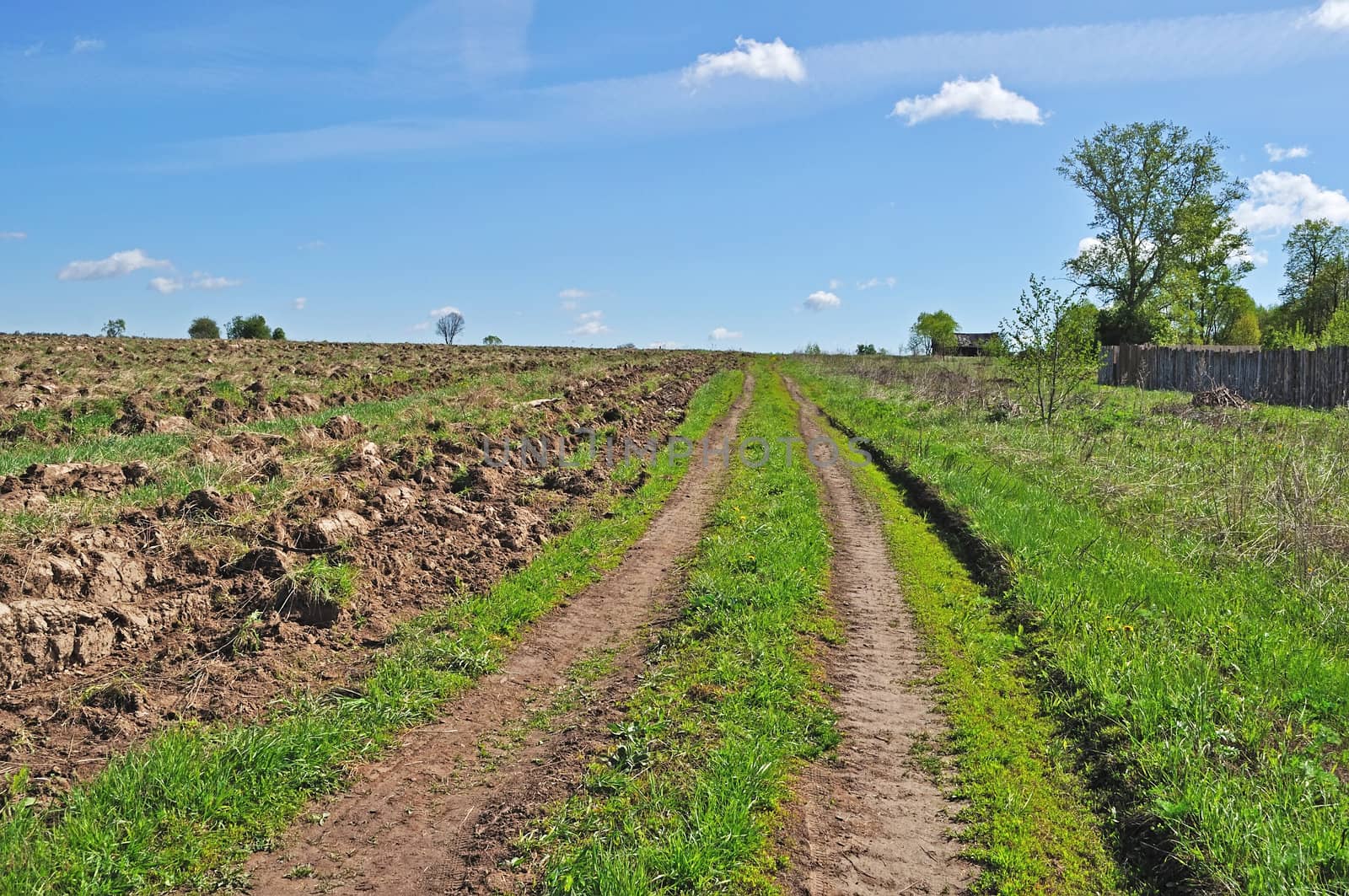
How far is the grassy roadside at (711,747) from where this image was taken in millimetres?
3867

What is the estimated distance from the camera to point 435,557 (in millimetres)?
8266

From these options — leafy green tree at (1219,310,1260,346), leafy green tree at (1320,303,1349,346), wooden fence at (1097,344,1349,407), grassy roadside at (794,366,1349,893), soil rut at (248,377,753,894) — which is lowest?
soil rut at (248,377,753,894)

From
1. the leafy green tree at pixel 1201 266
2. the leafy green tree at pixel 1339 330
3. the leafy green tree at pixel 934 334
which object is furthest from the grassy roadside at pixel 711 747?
the leafy green tree at pixel 934 334

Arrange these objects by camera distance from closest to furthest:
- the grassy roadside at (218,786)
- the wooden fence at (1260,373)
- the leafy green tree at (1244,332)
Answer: the grassy roadside at (218,786), the wooden fence at (1260,373), the leafy green tree at (1244,332)

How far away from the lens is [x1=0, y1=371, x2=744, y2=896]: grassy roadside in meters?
3.79

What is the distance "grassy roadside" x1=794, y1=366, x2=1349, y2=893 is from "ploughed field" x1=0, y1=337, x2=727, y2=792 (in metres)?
5.22

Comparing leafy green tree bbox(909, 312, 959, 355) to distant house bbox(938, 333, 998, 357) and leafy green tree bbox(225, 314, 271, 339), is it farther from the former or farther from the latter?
leafy green tree bbox(225, 314, 271, 339)

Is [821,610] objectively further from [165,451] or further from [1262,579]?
[165,451]

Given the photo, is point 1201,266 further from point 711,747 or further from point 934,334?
point 711,747

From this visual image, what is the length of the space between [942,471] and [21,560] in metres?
12.2

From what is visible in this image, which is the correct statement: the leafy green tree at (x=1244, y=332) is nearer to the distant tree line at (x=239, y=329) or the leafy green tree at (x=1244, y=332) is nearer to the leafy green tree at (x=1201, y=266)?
the leafy green tree at (x=1201, y=266)

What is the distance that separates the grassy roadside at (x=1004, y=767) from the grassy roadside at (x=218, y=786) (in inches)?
138

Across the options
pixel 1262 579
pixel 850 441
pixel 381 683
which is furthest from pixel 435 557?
pixel 850 441

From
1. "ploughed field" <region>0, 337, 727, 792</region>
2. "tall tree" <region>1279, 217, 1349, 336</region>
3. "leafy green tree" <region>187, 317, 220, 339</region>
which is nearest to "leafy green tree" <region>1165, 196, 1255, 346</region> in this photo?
"tall tree" <region>1279, 217, 1349, 336</region>
